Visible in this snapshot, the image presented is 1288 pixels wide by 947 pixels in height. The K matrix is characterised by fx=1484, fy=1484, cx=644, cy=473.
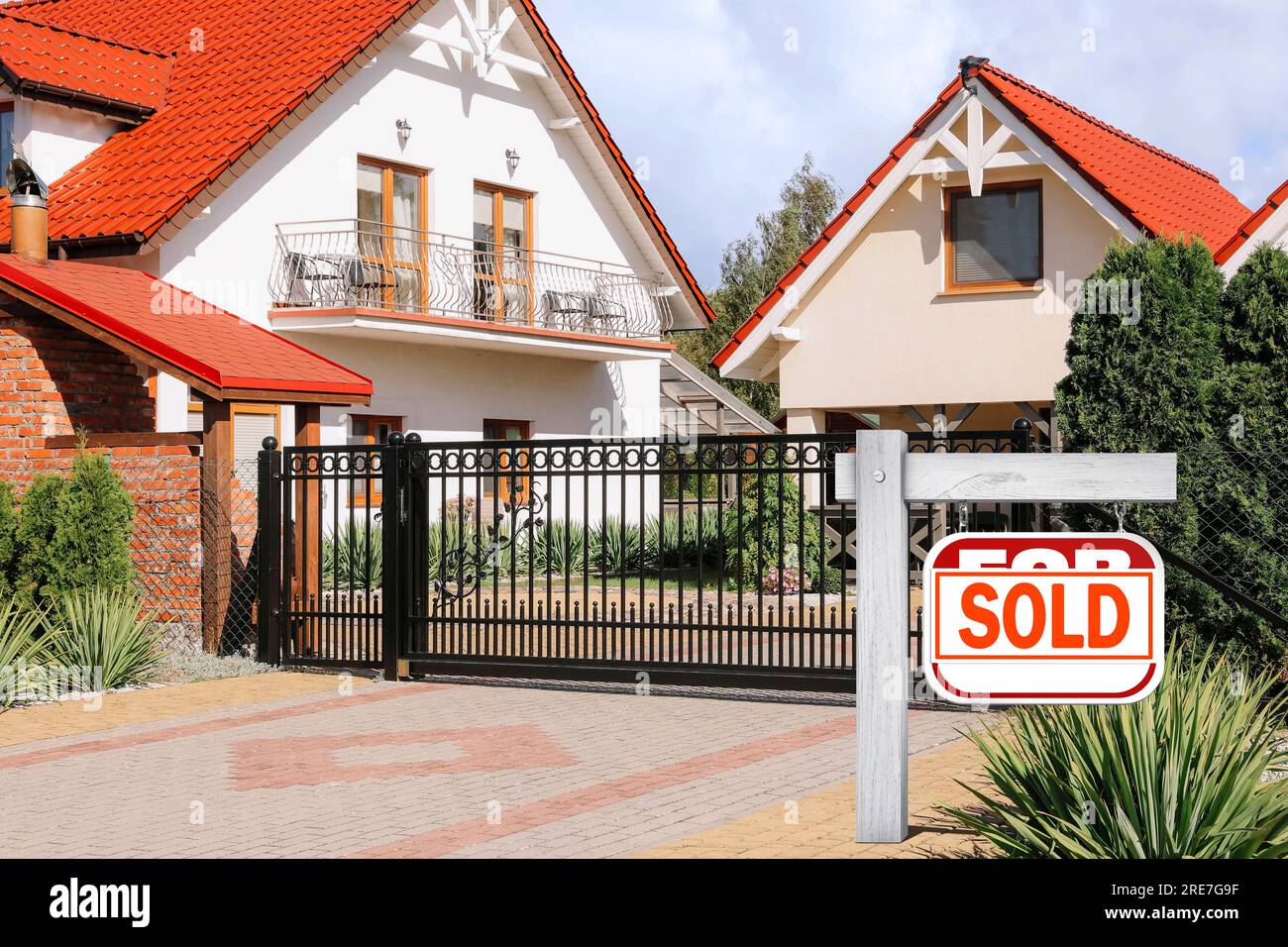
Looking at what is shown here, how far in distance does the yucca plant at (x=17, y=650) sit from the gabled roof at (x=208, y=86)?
7.21 m

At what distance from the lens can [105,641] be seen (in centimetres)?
1216

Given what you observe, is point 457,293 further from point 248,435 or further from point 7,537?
point 7,537

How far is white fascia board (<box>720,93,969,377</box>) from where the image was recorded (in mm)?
19969

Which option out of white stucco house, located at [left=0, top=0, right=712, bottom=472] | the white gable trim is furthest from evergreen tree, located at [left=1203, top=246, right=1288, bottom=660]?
white stucco house, located at [left=0, top=0, right=712, bottom=472]

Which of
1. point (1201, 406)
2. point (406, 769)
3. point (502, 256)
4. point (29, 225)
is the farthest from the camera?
point (502, 256)

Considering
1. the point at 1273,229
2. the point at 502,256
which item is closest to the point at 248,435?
the point at 502,256

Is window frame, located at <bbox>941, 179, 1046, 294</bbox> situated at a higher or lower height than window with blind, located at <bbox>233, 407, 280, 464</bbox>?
higher

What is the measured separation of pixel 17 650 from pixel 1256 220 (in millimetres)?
13150

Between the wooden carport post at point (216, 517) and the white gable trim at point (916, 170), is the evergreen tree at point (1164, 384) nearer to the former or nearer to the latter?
the wooden carport post at point (216, 517)

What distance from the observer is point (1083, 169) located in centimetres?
1892

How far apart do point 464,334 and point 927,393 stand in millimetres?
7242

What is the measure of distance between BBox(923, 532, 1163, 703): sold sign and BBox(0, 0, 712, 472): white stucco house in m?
12.3

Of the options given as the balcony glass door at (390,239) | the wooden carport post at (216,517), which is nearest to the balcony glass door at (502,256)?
the balcony glass door at (390,239)

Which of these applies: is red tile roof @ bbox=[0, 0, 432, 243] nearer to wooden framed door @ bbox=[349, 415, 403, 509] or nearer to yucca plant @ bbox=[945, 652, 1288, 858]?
wooden framed door @ bbox=[349, 415, 403, 509]
